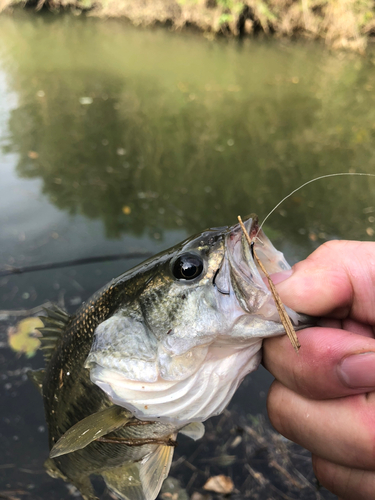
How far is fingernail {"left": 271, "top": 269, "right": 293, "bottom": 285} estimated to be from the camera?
3.74 feet

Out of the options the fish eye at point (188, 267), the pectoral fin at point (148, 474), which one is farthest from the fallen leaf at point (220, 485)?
the fish eye at point (188, 267)

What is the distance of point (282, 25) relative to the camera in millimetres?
12836

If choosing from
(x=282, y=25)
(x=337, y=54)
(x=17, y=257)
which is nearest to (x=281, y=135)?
(x=17, y=257)

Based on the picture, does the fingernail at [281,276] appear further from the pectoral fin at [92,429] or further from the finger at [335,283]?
the pectoral fin at [92,429]

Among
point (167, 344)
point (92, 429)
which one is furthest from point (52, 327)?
point (167, 344)

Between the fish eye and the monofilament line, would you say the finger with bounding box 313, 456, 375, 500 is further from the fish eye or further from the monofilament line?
the fish eye

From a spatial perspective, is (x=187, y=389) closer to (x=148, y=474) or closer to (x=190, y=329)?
(x=190, y=329)

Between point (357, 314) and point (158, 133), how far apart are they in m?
5.54

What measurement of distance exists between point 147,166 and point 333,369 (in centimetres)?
463

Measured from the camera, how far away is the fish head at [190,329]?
3.40 ft

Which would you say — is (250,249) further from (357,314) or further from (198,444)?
(198,444)

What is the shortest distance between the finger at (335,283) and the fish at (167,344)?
6cm

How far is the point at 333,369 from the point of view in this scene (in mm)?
1014

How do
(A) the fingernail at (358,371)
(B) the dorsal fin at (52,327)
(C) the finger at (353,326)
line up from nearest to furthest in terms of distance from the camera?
1. (A) the fingernail at (358,371)
2. (C) the finger at (353,326)
3. (B) the dorsal fin at (52,327)
